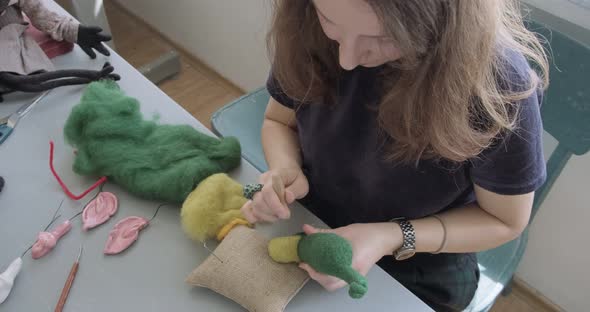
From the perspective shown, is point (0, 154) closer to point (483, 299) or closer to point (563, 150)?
point (483, 299)

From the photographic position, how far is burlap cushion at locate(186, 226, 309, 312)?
0.57m

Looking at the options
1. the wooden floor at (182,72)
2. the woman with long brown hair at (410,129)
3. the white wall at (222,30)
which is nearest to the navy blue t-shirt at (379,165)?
the woman with long brown hair at (410,129)

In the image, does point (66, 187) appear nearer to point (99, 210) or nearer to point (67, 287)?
point (99, 210)

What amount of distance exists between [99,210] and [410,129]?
49 cm

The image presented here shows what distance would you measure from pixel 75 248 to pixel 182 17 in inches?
60.9

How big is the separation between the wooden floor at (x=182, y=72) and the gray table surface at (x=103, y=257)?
1.08m

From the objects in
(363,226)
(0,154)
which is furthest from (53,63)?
(363,226)

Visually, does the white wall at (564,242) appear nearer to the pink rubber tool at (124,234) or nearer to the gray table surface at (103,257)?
the gray table surface at (103,257)

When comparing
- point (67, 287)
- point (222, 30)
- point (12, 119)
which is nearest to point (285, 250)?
point (67, 287)

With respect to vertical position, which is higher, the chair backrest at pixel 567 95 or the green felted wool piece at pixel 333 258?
the chair backrest at pixel 567 95

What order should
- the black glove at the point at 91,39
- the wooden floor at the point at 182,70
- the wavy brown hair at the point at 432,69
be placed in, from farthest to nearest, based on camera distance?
the wooden floor at the point at 182,70
the black glove at the point at 91,39
the wavy brown hair at the point at 432,69

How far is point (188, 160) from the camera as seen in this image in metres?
0.72

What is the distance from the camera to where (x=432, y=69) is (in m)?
0.50

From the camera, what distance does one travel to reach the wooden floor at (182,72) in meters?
1.94
